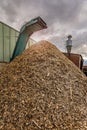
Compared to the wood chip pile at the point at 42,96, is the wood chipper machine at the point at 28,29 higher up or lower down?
higher up

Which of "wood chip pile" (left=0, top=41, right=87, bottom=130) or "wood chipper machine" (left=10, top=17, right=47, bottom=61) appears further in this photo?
"wood chipper machine" (left=10, top=17, right=47, bottom=61)

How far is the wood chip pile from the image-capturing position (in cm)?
465

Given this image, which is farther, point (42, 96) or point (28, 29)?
point (28, 29)

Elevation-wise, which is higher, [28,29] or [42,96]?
[28,29]

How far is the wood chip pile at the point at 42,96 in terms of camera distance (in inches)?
183

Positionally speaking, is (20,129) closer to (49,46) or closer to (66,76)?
(66,76)

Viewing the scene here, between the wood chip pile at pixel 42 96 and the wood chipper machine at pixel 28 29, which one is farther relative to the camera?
the wood chipper machine at pixel 28 29

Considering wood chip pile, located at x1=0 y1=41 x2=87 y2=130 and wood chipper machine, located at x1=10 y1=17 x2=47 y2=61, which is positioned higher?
wood chipper machine, located at x1=10 y1=17 x2=47 y2=61

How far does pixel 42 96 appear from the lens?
5348 mm

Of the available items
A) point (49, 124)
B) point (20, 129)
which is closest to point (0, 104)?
point (20, 129)

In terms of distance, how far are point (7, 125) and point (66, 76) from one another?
2859 mm

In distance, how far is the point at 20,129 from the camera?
174 inches

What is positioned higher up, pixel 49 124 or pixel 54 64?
pixel 54 64

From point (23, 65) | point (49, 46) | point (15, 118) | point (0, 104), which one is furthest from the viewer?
point (49, 46)
